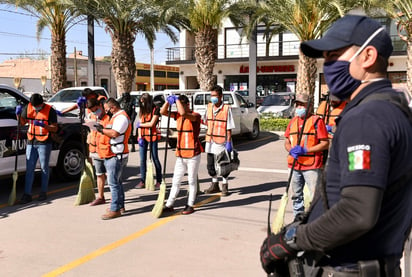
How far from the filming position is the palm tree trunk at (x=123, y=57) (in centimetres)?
1920

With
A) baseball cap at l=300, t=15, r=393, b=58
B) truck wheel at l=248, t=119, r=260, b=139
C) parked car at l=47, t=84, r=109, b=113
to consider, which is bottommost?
truck wheel at l=248, t=119, r=260, b=139

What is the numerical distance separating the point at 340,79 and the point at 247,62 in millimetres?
29703

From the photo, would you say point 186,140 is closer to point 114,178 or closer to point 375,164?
point 114,178

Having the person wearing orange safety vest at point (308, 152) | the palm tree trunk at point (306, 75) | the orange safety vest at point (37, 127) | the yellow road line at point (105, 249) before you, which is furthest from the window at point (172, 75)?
the person wearing orange safety vest at point (308, 152)

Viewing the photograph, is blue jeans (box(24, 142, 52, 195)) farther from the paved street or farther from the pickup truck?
the pickup truck

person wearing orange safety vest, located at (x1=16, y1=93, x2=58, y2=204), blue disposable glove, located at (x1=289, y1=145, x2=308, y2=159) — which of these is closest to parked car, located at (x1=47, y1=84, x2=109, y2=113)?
person wearing orange safety vest, located at (x1=16, y1=93, x2=58, y2=204)

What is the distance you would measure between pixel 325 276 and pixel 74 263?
3.37 metres

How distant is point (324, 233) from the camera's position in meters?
1.67

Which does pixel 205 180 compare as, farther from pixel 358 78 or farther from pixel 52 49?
pixel 52 49

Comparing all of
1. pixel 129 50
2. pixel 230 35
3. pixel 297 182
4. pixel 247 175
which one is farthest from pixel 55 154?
pixel 230 35

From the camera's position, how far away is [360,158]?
1.57m

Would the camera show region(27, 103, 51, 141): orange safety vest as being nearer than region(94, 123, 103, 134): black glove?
No

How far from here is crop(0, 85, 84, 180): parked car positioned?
281 inches

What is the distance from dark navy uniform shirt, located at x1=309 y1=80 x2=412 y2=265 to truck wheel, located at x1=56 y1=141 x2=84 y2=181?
23.7ft
